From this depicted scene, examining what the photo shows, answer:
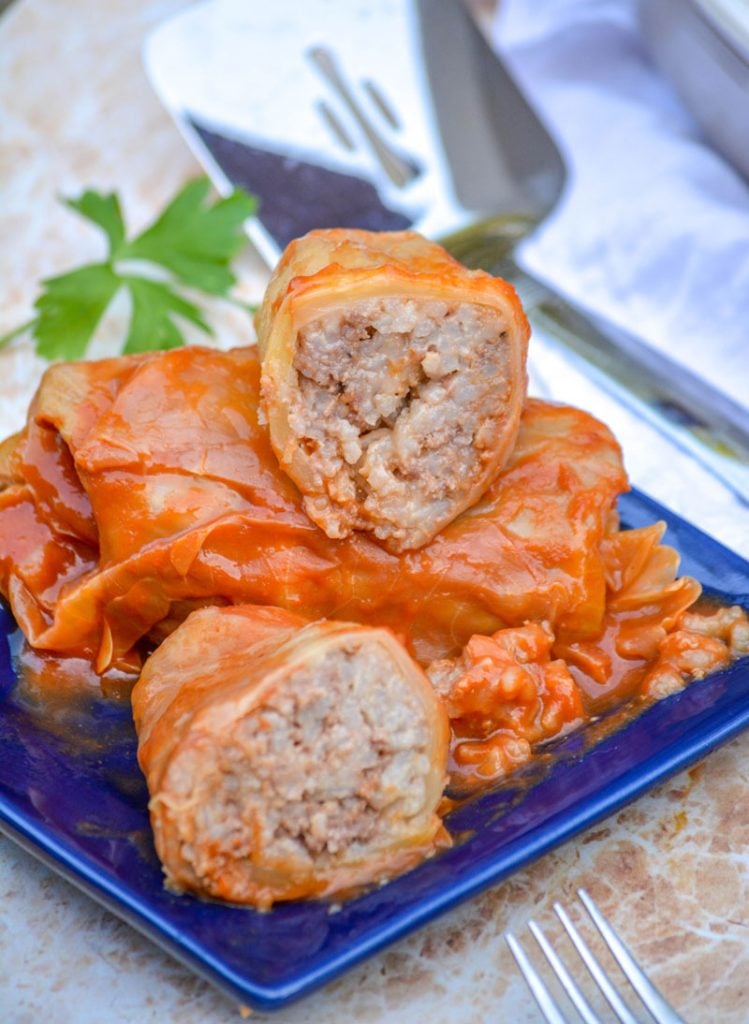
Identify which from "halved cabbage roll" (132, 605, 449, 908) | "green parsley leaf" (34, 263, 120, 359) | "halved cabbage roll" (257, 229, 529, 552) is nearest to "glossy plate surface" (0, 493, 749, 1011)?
"halved cabbage roll" (132, 605, 449, 908)

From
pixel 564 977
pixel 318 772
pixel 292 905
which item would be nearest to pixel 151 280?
pixel 318 772

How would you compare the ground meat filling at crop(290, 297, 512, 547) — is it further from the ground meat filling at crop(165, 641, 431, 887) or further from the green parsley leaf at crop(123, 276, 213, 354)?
the green parsley leaf at crop(123, 276, 213, 354)

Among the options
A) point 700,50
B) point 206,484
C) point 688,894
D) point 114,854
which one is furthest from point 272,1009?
point 700,50

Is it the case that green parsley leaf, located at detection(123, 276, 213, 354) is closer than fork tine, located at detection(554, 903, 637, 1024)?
No

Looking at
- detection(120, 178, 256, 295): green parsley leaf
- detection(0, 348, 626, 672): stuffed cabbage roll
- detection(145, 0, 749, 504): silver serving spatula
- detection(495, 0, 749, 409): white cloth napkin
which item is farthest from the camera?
detection(145, 0, 749, 504): silver serving spatula

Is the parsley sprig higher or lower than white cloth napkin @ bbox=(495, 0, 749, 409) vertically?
higher

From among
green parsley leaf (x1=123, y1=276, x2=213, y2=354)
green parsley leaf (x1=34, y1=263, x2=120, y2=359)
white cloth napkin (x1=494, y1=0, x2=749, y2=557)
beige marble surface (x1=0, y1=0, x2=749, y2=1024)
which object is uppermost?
green parsley leaf (x1=34, y1=263, x2=120, y2=359)

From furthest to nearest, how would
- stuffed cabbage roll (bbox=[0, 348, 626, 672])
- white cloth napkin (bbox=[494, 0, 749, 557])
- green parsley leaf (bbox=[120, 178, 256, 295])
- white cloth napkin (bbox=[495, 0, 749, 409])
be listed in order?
white cloth napkin (bbox=[495, 0, 749, 409]) < green parsley leaf (bbox=[120, 178, 256, 295]) < white cloth napkin (bbox=[494, 0, 749, 557]) < stuffed cabbage roll (bbox=[0, 348, 626, 672])

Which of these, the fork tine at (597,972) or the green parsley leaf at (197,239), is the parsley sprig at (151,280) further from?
the fork tine at (597,972)

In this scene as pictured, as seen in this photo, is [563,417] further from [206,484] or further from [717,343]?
[717,343]
